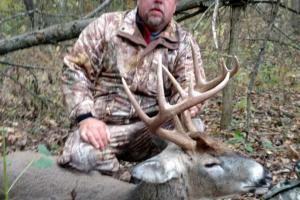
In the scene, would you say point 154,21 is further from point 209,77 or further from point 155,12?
point 209,77

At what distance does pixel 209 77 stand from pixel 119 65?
3.79m

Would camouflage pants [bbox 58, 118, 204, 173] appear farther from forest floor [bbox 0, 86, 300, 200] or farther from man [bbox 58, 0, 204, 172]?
forest floor [bbox 0, 86, 300, 200]

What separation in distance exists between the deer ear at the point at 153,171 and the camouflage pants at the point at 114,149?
1.47 feet

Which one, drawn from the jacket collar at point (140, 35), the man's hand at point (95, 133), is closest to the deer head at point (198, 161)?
the man's hand at point (95, 133)

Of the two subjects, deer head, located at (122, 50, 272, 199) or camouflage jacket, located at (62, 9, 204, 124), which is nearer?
deer head, located at (122, 50, 272, 199)

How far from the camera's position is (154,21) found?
4863 millimetres

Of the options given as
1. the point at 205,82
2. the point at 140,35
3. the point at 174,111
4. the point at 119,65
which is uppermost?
the point at 140,35

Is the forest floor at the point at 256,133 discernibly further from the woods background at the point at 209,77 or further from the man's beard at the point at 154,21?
the man's beard at the point at 154,21

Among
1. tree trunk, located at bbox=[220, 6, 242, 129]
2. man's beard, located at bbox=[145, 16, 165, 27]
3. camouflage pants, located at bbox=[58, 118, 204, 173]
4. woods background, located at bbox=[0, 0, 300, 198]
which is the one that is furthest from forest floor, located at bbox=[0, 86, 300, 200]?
man's beard, located at bbox=[145, 16, 165, 27]

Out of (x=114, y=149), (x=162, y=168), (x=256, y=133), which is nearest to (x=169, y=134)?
(x=162, y=168)

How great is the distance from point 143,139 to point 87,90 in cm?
62

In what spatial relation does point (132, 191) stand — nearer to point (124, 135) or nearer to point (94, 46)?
point (124, 135)

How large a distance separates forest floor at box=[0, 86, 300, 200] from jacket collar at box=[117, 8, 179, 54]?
58.9 inches

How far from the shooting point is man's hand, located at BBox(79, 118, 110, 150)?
14.4ft
